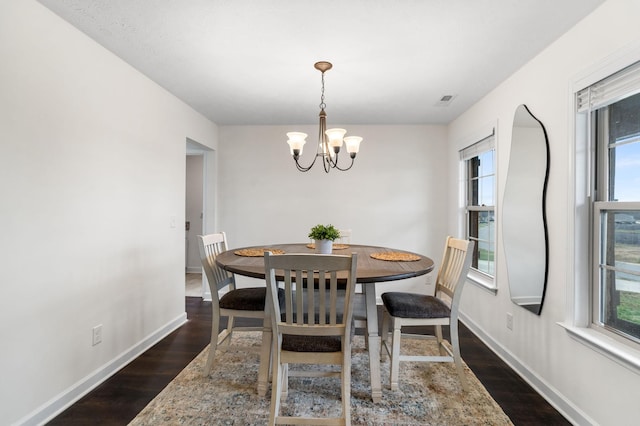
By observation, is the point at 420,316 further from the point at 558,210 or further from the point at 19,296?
the point at 19,296

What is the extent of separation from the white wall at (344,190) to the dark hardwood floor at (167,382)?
4.82 ft

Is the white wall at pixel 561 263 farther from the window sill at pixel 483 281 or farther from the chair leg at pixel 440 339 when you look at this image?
the chair leg at pixel 440 339

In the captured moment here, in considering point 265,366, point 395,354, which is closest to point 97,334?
point 265,366

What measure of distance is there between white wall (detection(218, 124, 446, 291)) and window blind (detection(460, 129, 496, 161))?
0.43m

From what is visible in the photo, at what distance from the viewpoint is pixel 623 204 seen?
5.41 feet

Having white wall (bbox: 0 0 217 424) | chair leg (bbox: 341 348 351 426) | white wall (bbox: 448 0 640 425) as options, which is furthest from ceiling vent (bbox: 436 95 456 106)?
white wall (bbox: 0 0 217 424)

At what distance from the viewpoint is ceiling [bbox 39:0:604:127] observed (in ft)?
5.69

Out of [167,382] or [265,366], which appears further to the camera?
[167,382]

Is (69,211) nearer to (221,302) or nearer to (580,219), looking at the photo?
(221,302)

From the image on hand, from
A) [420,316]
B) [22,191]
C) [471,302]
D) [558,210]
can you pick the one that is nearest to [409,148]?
[471,302]

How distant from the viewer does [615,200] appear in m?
1.72

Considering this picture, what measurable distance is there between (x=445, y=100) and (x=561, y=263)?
186 centimetres

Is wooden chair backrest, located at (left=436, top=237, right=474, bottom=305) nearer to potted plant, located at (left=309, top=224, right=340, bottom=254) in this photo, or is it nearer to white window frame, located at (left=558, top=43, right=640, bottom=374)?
white window frame, located at (left=558, top=43, right=640, bottom=374)

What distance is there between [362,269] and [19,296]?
1.83m
